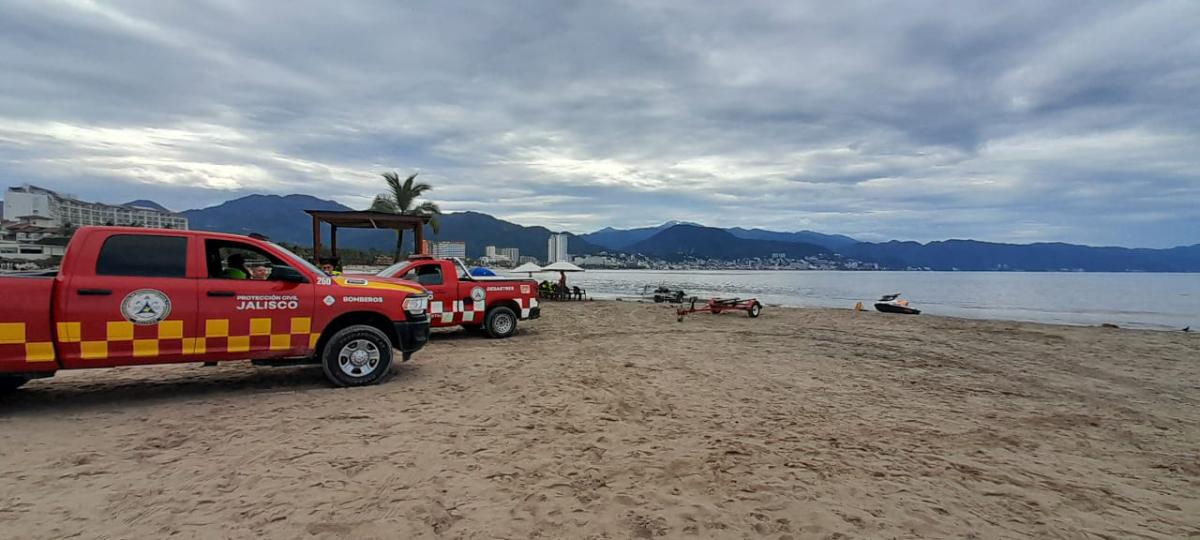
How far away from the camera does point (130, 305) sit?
5309mm

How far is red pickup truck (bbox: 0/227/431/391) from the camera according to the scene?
5012mm

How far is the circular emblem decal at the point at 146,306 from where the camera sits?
17.4 ft

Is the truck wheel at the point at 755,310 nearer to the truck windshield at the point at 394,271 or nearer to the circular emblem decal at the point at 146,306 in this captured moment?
the truck windshield at the point at 394,271

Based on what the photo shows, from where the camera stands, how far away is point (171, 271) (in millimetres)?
5594

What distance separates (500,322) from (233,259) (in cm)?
574

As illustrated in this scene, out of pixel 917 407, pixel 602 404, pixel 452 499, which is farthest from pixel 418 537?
pixel 917 407

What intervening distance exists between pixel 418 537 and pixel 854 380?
662cm

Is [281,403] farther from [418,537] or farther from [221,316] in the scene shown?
[418,537]

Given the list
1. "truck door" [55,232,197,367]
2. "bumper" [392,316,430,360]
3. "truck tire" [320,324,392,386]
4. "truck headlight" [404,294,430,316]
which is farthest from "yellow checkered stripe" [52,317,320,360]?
"truck headlight" [404,294,430,316]

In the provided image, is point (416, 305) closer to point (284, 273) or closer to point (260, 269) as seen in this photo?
point (284, 273)

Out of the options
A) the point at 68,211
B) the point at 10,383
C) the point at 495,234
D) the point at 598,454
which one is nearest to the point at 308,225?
the point at 495,234

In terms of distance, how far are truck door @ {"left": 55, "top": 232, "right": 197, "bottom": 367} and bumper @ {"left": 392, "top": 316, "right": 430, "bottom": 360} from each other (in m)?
2.09

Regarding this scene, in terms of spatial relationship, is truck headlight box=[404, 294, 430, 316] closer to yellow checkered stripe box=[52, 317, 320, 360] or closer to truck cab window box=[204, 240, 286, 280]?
yellow checkered stripe box=[52, 317, 320, 360]

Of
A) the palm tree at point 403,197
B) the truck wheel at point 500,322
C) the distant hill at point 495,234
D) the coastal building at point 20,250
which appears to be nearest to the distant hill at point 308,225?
the distant hill at point 495,234
